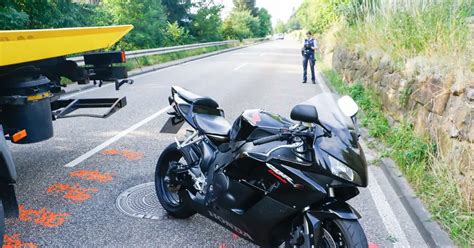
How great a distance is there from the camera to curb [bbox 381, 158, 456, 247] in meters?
3.82

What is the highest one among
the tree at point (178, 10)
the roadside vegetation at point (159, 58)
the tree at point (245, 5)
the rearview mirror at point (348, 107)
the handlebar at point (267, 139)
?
the tree at point (245, 5)

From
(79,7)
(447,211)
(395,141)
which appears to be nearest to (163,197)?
(447,211)

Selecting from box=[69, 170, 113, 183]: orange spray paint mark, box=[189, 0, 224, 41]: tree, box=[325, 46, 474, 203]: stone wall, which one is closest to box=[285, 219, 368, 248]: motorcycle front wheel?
box=[325, 46, 474, 203]: stone wall

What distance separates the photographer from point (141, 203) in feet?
15.0

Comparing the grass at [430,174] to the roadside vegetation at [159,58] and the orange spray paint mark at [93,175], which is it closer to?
the orange spray paint mark at [93,175]

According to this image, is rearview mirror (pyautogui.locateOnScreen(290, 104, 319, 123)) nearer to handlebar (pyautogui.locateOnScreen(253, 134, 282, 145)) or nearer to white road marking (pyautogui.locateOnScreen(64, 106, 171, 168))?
handlebar (pyautogui.locateOnScreen(253, 134, 282, 145))

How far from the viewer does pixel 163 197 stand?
4383mm

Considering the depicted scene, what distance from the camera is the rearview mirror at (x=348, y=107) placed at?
2758mm

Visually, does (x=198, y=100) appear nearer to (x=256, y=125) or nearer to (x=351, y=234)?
(x=256, y=125)

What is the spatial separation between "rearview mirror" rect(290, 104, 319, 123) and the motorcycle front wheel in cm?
68

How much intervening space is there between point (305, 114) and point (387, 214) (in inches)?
95.2

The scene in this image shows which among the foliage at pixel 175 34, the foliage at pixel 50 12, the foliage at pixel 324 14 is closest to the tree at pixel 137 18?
the foliage at pixel 175 34

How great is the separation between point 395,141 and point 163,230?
13.0 ft

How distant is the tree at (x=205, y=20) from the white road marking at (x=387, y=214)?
36478 millimetres
